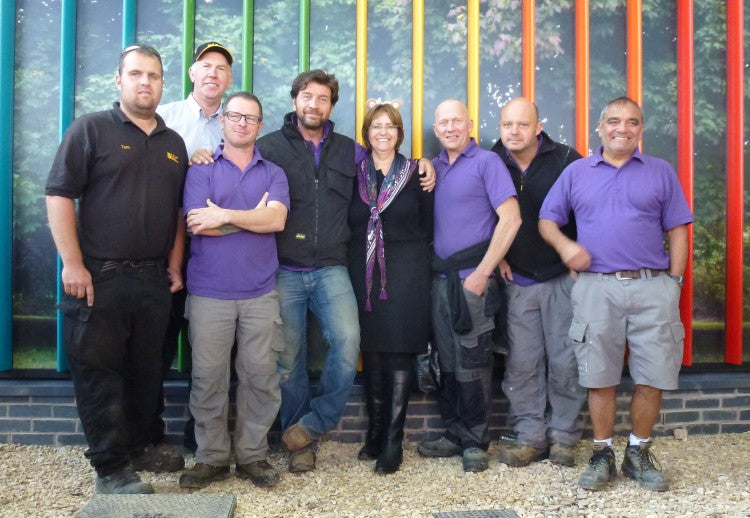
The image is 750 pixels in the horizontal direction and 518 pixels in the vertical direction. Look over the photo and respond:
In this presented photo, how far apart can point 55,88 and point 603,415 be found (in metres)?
3.93

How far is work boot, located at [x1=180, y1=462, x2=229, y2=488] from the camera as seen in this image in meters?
3.33

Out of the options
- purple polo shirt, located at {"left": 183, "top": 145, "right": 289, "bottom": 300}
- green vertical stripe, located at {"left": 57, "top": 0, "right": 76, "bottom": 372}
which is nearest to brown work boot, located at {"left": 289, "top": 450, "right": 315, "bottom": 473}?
purple polo shirt, located at {"left": 183, "top": 145, "right": 289, "bottom": 300}

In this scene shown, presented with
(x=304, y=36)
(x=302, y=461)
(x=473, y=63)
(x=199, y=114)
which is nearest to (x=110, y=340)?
(x=302, y=461)

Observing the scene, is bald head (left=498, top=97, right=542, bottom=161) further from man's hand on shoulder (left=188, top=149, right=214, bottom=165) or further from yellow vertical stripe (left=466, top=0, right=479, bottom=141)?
man's hand on shoulder (left=188, top=149, right=214, bottom=165)

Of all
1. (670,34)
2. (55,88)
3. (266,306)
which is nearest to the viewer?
(266,306)

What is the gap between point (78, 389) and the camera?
3203mm

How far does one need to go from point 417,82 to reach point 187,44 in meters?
1.52

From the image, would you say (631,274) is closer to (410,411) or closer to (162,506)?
(410,411)

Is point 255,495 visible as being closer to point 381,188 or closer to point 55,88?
point 381,188

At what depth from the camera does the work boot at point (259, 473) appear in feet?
11.1

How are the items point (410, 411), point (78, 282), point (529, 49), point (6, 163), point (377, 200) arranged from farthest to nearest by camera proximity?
point (529, 49) → point (410, 411) → point (6, 163) → point (377, 200) → point (78, 282)

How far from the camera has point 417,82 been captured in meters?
4.21

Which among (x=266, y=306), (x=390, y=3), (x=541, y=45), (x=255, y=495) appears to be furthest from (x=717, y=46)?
(x=255, y=495)

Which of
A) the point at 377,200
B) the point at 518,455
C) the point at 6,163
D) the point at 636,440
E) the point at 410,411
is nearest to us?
the point at 636,440
